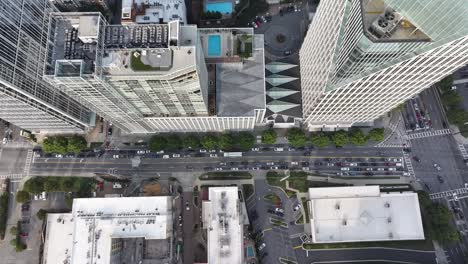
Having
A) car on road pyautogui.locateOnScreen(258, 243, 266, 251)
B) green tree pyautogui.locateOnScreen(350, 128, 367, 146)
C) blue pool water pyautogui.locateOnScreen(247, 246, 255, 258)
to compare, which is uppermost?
green tree pyautogui.locateOnScreen(350, 128, 367, 146)

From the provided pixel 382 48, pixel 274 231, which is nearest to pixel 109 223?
pixel 274 231

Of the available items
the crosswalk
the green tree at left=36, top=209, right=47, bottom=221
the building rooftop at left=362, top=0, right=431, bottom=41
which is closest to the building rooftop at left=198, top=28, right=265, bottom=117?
the building rooftop at left=362, top=0, right=431, bottom=41

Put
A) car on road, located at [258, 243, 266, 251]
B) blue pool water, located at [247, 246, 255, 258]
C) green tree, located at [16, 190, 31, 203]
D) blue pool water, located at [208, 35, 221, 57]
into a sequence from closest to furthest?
blue pool water, located at [208, 35, 221, 57], blue pool water, located at [247, 246, 255, 258], car on road, located at [258, 243, 266, 251], green tree, located at [16, 190, 31, 203]

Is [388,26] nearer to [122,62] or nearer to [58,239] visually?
[122,62]

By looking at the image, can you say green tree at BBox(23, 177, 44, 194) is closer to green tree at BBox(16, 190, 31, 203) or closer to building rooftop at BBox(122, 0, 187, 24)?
green tree at BBox(16, 190, 31, 203)

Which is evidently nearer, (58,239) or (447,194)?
(58,239)

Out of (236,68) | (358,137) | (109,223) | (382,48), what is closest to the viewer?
(382,48)

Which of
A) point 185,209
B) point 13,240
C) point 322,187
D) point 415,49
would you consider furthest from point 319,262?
point 13,240
